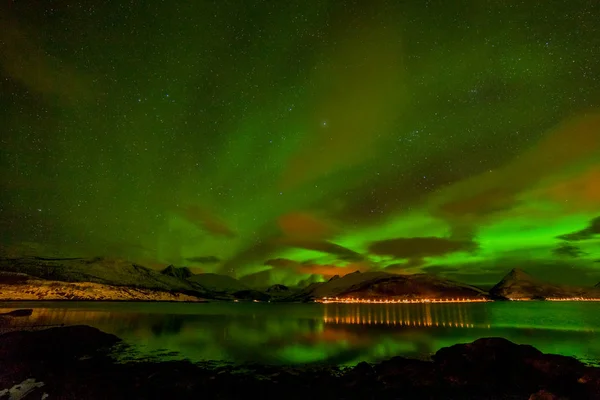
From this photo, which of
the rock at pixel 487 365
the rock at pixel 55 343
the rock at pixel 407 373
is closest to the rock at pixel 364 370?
the rock at pixel 407 373

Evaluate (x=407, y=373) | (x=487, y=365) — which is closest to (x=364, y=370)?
(x=407, y=373)

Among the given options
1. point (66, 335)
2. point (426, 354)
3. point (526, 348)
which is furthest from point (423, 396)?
point (66, 335)

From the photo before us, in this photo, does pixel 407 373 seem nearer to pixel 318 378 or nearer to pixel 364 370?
pixel 364 370

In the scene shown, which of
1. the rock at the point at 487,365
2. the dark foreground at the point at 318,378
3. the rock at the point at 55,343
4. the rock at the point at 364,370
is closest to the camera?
the dark foreground at the point at 318,378

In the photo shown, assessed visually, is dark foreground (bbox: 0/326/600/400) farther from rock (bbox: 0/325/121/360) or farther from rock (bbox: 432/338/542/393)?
rock (bbox: 0/325/121/360)

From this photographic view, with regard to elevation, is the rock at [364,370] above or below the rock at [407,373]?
below

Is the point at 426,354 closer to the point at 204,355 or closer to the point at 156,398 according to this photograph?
the point at 204,355

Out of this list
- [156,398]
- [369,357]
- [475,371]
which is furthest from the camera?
[369,357]

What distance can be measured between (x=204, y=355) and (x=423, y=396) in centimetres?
2451

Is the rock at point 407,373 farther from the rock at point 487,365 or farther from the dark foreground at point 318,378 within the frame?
the rock at point 487,365

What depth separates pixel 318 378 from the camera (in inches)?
1049

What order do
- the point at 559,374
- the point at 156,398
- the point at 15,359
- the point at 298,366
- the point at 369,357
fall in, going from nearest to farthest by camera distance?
the point at 156,398
the point at 559,374
the point at 15,359
the point at 298,366
the point at 369,357

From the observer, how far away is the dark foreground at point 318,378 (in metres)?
21.0

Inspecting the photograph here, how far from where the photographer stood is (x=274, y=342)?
162 ft
